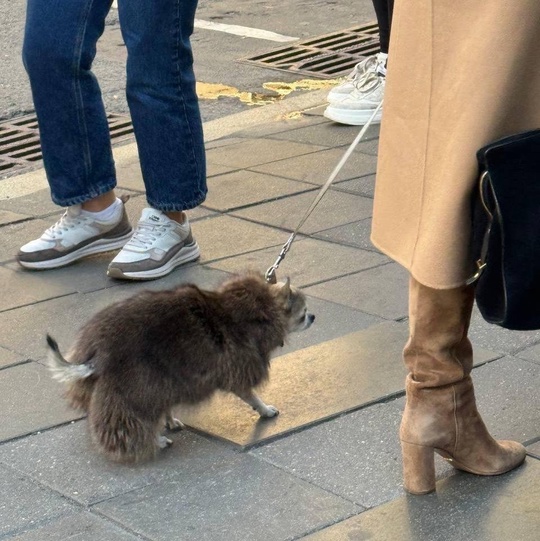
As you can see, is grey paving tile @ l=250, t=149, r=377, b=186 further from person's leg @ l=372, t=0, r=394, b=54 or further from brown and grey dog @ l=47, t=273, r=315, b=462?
brown and grey dog @ l=47, t=273, r=315, b=462

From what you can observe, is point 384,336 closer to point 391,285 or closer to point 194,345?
point 391,285

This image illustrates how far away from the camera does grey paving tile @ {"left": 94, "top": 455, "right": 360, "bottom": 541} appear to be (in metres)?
2.85

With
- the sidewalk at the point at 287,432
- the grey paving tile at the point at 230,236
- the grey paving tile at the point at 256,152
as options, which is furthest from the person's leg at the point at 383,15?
the grey paving tile at the point at 230,236

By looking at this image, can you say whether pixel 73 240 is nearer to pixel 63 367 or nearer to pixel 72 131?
pixel 72 131

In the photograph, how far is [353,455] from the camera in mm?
3186

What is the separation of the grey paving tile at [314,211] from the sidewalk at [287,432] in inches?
0.9

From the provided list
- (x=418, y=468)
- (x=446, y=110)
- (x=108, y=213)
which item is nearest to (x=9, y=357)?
(x=108, y=213)

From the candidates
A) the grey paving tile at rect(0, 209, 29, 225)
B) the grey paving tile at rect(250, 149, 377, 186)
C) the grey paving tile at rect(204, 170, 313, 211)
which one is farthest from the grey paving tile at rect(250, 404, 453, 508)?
the grey paving tile at rect(0, 209, 29, 225)

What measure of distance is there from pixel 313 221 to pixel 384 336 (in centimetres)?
131

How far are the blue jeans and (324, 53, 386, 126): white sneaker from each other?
1.92m

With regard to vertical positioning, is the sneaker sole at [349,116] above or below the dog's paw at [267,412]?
below

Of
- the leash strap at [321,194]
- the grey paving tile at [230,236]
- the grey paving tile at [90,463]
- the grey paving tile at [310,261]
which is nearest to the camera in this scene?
the grey paving tile at [90,463]

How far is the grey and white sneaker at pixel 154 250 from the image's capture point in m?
4.57

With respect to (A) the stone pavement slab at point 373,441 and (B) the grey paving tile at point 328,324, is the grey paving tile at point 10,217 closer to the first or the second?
(B) the grey paving tile at point 328,324
